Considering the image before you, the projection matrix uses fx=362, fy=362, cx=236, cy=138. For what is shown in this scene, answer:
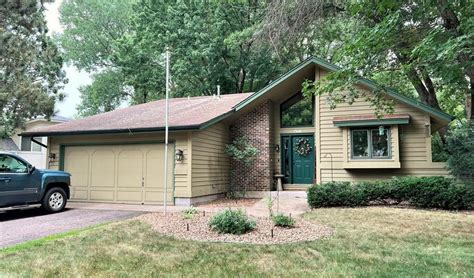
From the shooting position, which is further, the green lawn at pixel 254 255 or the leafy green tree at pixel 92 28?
the leafy green tree at pixel 92 28

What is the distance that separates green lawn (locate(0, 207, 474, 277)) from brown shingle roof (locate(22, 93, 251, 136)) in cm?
451

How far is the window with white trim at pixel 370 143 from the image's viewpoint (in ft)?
37.2

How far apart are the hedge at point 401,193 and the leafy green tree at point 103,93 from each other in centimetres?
2420

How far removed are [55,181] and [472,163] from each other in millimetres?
10768

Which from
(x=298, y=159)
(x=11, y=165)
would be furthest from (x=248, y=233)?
(x=298, y=159)

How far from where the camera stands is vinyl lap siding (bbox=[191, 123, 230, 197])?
443 inches

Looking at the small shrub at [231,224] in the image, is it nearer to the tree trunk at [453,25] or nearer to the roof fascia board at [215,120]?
the roof fascia board at [215,120]

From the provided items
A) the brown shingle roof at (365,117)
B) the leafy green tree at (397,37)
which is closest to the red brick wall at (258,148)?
the brown shingle roof at (365,117)

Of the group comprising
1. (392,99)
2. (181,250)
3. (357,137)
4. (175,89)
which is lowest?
(181,250)

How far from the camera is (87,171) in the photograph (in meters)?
12.3

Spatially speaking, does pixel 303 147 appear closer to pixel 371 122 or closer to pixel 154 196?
pixel 371 122

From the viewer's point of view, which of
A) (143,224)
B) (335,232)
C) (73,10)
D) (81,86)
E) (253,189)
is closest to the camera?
(335,232)

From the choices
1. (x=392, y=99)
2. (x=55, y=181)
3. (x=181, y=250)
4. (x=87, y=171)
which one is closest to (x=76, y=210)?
(x=55, y=181)

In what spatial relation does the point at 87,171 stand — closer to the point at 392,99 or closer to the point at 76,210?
the point at 76,210
